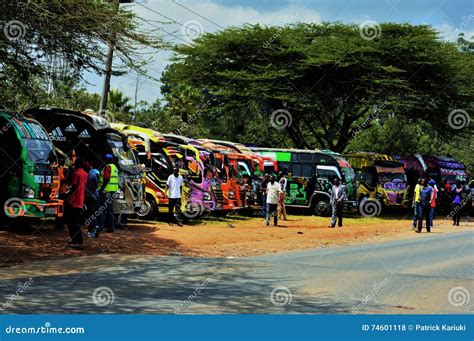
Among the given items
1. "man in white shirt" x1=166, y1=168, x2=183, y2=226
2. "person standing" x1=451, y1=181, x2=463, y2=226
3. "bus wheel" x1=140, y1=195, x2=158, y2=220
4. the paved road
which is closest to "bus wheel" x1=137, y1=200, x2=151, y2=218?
"bus wheel" x1=140, y1=195, x2=158, y2=220

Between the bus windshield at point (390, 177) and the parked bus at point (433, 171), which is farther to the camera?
the parked bus at point (433, 171)

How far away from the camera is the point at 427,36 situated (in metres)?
39.5

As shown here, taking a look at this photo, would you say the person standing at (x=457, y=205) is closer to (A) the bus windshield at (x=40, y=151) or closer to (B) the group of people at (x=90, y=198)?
(B) the group of people at (x=90, y=198)

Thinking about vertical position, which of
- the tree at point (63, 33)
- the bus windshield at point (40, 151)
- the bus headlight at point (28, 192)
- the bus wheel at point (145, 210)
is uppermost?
the tree at point (63, 33)

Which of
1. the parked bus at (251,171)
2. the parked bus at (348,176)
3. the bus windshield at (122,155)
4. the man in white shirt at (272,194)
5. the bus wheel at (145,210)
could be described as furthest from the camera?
→ the parked bus at (348,176)

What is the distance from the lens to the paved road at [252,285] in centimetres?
937

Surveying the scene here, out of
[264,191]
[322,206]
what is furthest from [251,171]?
[322,206]

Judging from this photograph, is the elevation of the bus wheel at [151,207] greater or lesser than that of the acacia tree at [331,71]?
lesser

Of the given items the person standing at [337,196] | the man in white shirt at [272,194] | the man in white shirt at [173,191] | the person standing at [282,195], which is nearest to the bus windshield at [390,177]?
the person standing at [282,195]

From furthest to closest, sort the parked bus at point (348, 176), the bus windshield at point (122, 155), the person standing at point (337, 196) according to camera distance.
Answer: the parked bus at point (348, 176) < the person standing at point (337, 196) < the bus windshield at point (122, 155)

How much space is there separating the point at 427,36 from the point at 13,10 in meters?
30.0

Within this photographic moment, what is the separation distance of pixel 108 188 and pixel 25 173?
2880 millimetres

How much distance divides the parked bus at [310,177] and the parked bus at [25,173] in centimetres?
1815

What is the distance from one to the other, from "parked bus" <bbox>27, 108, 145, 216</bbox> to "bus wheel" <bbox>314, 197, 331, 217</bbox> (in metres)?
14.1
